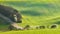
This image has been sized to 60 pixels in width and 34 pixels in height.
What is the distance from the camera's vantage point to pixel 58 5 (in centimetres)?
122

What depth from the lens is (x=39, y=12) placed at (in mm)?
1206

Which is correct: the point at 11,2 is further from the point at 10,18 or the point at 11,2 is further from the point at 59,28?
the point at 59,28

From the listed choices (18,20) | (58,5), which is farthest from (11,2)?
(58,5)

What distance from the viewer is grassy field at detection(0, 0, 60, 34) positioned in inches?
46.9

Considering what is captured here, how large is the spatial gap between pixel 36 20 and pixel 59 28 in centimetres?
20

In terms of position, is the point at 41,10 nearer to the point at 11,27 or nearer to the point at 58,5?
the point at 58,5

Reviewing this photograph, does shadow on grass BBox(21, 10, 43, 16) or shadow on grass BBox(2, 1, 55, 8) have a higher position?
shadow on grass BBox(2, 1, 55, 8)

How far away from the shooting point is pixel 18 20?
3.94 feet

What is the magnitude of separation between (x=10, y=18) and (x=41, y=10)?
10.6 inches

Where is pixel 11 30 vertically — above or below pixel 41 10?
below

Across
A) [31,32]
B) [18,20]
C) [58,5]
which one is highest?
[58,5]

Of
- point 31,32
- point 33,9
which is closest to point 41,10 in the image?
point 33,9

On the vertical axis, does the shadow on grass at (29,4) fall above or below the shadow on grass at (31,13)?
above

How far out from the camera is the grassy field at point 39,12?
46.9 inches
